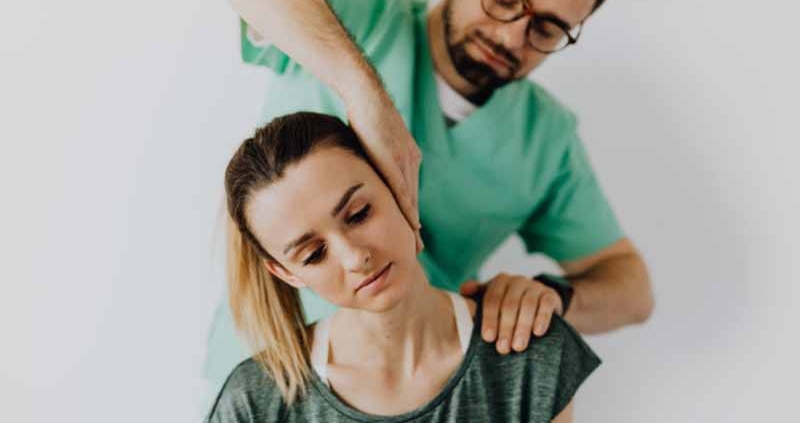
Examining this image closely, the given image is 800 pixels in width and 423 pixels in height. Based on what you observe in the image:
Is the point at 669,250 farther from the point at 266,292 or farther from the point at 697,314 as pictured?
the point at 266,292

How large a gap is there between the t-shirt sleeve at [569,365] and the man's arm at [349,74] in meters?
0.20

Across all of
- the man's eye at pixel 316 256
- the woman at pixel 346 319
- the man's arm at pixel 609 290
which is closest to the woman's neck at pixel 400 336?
the woman at pixel 346 319

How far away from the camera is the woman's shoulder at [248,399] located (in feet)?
2.64

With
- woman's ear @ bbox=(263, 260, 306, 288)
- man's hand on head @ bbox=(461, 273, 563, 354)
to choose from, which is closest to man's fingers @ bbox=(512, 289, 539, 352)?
man's hand on head @ bbox=(461, 273, 563, 354)

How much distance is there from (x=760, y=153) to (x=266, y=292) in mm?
733

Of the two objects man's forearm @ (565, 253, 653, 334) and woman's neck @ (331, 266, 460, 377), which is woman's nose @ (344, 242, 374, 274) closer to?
woman's neck @ (331, 266, 460, 377)

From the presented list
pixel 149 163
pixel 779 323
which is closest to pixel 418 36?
pixel 149 163

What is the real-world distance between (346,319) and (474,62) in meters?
0.32

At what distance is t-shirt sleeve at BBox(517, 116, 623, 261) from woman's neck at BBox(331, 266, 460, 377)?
31cm

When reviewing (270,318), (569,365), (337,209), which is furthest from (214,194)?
(569,365)

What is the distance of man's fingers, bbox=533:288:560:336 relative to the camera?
844mm

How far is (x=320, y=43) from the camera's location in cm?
74

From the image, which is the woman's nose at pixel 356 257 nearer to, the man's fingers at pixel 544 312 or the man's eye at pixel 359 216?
the man's eye at pixel 359 216

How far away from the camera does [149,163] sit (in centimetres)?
100
